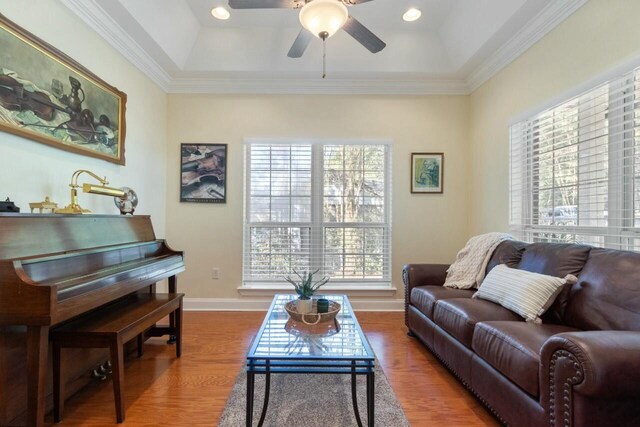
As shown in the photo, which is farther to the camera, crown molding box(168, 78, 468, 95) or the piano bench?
crown molding box(168, 78, 468, 95)

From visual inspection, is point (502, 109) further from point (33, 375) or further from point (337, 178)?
point (33, 375)

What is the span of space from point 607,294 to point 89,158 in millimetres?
3616

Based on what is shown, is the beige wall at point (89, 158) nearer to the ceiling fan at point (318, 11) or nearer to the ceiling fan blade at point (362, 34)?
the ceiling fan at point (318, 11)

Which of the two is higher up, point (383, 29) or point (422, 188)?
point (383, 29)

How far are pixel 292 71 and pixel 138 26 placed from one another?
149cm

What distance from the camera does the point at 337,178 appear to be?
12.3 ft

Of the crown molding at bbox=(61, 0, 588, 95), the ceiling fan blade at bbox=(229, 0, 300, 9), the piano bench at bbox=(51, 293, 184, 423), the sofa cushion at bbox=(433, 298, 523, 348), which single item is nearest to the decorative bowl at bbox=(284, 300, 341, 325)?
the sofa cushion at bbox=(433, 298, 523, 348)

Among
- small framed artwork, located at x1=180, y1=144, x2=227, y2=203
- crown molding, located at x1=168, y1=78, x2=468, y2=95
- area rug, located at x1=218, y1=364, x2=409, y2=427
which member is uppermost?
crown molding, located at x1=168, y1=78, x2=468, y2=95

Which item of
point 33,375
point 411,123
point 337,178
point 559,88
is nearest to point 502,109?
point 559,88

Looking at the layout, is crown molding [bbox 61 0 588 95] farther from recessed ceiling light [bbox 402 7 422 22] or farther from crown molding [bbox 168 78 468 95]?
recessed ceiling light [bbox 402 7 422 22]

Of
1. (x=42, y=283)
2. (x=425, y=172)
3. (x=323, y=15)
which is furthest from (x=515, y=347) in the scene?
(x=425, y=172)

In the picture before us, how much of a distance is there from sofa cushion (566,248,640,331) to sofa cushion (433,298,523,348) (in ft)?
1.07

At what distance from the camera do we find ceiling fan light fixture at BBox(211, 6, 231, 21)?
117 inches

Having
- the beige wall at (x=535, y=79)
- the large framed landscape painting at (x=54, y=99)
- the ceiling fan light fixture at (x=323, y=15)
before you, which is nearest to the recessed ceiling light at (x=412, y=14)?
the beige wall at (x=535, y=79)
